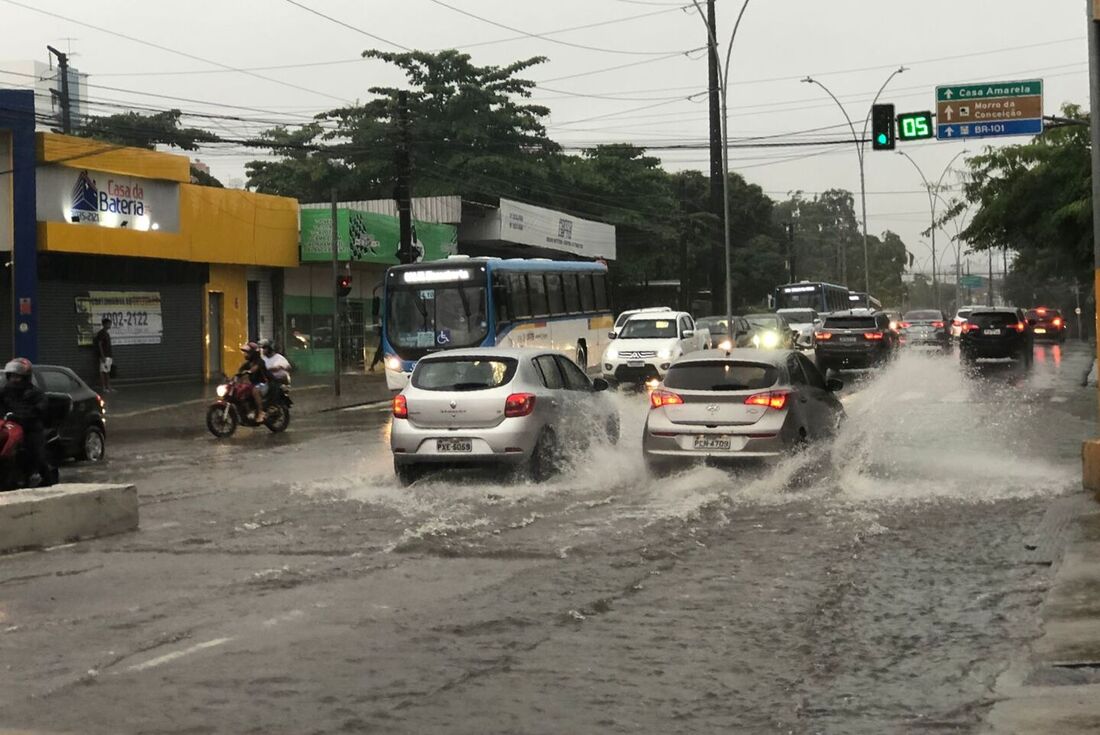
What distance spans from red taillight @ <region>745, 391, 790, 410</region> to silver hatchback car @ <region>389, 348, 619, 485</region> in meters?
2.22

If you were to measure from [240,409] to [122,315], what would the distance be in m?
12.6

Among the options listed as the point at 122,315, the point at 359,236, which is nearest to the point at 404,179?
the point at 122,315

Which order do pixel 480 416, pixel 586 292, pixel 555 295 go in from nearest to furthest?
pixel 480 416, pixel 555 295, pixel 586 292

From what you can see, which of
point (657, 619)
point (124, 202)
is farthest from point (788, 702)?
point (124, 202)

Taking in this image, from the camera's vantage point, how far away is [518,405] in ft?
48.6

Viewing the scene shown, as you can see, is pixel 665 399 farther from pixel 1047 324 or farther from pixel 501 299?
pixel 1047 324

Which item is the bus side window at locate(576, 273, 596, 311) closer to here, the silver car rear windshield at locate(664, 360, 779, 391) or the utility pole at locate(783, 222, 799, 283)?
the silver car rear windshield at locate(664, 360, 779, 391)

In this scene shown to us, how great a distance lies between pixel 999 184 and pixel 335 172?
38975 millimetres

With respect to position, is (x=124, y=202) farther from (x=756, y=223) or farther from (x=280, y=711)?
(x=756, y=223)

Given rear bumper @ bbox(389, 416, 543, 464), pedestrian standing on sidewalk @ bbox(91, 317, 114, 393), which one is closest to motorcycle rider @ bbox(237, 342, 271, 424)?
rear bumper @ bbox(389, 416, 543, 464)

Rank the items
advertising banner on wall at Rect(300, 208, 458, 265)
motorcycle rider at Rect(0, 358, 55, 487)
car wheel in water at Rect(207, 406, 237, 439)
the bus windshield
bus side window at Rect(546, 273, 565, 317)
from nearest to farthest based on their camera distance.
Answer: motorcycle rider at Rect(0, 358, 55, 487), car wheel in water at Rect(207, 406, 237, 439), the bus windshield, bus side window at Rect(546, 273, 565, 317), advertising banner on wall at Rect(300, 208, 458, 265)

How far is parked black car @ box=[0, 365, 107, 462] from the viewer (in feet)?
63.9

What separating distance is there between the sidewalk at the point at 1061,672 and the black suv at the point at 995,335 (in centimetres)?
3275

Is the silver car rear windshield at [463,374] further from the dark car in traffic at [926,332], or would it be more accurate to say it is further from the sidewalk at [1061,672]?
the dark car in traffic at [926,332]
